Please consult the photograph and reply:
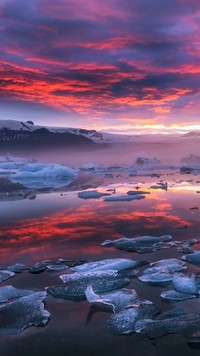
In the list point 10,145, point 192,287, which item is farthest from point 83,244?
point 10,145

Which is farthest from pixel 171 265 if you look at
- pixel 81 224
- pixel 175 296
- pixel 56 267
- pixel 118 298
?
pixel 81 224

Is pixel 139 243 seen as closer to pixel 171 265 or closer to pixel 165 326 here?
pixel 171 265

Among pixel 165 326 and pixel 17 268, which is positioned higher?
pixel 165 326

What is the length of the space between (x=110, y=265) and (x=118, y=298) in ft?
3.46

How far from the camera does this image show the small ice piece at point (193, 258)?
16.9 feet

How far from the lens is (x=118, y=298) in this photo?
12.9ft

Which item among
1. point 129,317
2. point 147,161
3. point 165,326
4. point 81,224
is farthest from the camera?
point 147,161

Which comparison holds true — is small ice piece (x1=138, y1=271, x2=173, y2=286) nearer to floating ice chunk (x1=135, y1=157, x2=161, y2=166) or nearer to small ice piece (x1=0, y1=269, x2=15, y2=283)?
small ice piece (x1=0, y1=269, x2=15, y2=283)

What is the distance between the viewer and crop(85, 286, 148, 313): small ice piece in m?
3.79

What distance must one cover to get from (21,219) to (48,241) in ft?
7.77

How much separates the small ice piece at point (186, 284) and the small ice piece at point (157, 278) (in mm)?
123

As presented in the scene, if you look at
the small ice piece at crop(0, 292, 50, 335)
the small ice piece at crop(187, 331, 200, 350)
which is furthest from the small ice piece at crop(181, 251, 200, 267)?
the small ice piece at crop(0, 292, 50, 335)

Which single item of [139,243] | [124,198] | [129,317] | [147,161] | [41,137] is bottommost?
[129,317]

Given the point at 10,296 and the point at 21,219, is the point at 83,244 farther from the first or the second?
the point at 21,219
